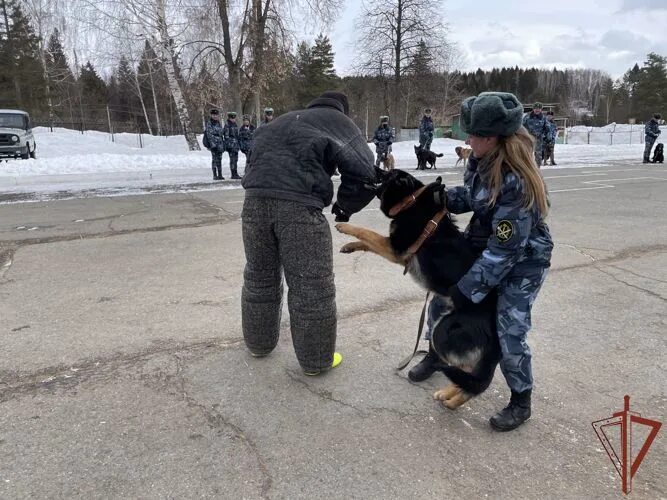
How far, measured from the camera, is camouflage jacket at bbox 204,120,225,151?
561 inches

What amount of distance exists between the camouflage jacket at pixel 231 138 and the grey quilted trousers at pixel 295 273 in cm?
1226

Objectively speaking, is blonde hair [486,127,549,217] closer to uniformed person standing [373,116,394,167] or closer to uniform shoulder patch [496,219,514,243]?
uniform shoulder patch [496,219,514,243]

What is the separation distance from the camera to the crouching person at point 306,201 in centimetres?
273

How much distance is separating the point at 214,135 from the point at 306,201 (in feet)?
40.7

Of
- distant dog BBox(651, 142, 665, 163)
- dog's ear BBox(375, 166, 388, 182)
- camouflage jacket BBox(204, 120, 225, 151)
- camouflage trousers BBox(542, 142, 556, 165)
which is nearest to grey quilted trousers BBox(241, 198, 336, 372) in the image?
dog's ear BBox(375, 166, 388, 182)

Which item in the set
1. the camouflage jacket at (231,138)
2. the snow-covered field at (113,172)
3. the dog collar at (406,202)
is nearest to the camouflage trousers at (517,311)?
the dog collar at (406,202)

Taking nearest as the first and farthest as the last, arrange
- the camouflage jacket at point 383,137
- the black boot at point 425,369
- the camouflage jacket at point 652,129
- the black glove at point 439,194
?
1. the black glove at point 439,194
2. the black boot at point 425,369
3. the camouflage jacket at point 383,137
4. the camouflage jacket at point 652,129

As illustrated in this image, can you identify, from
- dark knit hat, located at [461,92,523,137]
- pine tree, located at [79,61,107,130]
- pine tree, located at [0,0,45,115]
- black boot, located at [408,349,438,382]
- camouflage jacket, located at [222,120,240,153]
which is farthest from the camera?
pine tree, located at [79,61,107,130]

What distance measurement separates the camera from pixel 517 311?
94.3 inches

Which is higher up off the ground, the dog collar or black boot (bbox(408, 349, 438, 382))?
the dog collar

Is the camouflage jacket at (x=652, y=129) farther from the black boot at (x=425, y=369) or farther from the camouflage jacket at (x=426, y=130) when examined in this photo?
the black boot at (x=425, y=369)

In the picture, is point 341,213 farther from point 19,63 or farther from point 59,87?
point 59,87

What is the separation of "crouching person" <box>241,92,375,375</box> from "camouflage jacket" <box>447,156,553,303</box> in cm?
66
